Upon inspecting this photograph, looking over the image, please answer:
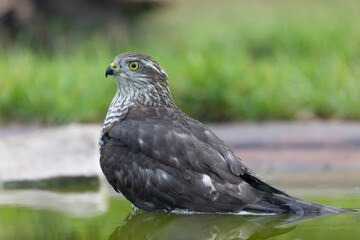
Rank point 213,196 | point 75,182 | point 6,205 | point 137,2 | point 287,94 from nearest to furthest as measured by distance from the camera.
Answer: point 213,196 → point 6,205 → point 75,182 → point 287,94 → point 137,2

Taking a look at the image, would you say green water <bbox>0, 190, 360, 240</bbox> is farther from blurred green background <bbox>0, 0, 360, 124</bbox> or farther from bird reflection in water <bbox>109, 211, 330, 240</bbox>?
blurred green background <bbox>0, 0, 360, 124</bbox>

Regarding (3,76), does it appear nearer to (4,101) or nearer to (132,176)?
(4,101)

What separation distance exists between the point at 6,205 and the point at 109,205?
0.88 m

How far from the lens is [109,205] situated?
604 cm

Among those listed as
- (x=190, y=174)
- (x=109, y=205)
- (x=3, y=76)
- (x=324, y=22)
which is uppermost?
(x=324, y=22)

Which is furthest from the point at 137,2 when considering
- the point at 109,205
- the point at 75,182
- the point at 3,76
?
the point at 109,205

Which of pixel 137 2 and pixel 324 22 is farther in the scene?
pixel 137 2

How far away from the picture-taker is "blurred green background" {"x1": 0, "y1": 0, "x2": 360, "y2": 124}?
971 cm

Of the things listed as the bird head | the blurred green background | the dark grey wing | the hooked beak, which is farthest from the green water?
the blurred green background

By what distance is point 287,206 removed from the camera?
207 inches

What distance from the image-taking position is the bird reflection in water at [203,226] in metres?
4.81

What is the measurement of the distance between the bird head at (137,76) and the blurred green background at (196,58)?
3.48 meters

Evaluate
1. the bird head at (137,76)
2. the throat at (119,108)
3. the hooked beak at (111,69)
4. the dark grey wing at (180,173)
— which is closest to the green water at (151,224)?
the dark grey wing at (180,173)

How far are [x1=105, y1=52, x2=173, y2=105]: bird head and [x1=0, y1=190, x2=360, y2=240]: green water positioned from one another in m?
1.02
